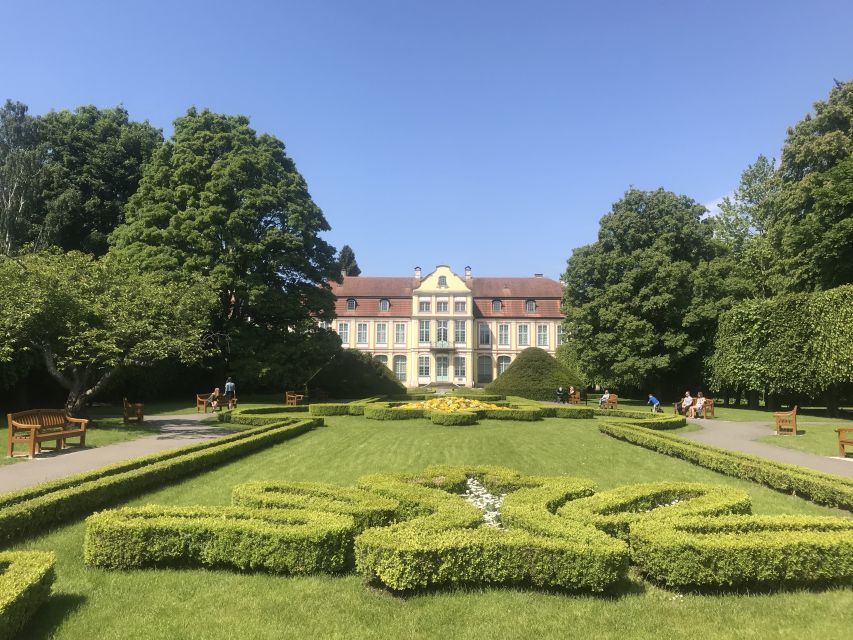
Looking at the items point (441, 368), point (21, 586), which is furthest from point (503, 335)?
point (21, 586)

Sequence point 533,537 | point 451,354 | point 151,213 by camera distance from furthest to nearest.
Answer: point 451,354
point 151,213
point 533,537

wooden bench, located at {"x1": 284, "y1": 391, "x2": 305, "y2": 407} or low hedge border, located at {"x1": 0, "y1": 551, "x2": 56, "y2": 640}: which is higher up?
wooden bench, located at {"x1": 284, "y1": 391, "x2": 305, "y2": 407}

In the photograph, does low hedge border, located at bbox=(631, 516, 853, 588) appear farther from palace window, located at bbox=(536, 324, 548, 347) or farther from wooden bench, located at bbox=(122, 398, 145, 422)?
palace window, located at bbox=(536, 324, 548, 347)

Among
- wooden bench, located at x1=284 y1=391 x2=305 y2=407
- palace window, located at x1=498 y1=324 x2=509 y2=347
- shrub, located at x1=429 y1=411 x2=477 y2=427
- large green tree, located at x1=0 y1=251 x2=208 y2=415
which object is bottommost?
shrub, located at x1=429 y1=411 x2=477 y2=427

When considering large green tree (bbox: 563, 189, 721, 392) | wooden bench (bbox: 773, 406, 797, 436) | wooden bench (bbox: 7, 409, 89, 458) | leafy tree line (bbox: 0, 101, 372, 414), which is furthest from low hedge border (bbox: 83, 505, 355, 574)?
large green tree (bbox: 563, 189, 721, 392)

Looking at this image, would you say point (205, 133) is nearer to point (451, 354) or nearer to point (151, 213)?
point (151, 213)

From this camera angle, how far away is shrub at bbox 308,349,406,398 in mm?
34656

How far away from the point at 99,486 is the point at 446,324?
5004 cm

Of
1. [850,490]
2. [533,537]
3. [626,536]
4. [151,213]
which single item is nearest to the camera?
[533,537]

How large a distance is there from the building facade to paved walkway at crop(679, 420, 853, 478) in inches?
1455

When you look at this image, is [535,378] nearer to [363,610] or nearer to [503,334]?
[503,334]

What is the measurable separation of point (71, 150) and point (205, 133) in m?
7.33

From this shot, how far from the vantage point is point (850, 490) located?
8055 mm

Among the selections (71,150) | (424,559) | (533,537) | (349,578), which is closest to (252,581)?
(349,578)
